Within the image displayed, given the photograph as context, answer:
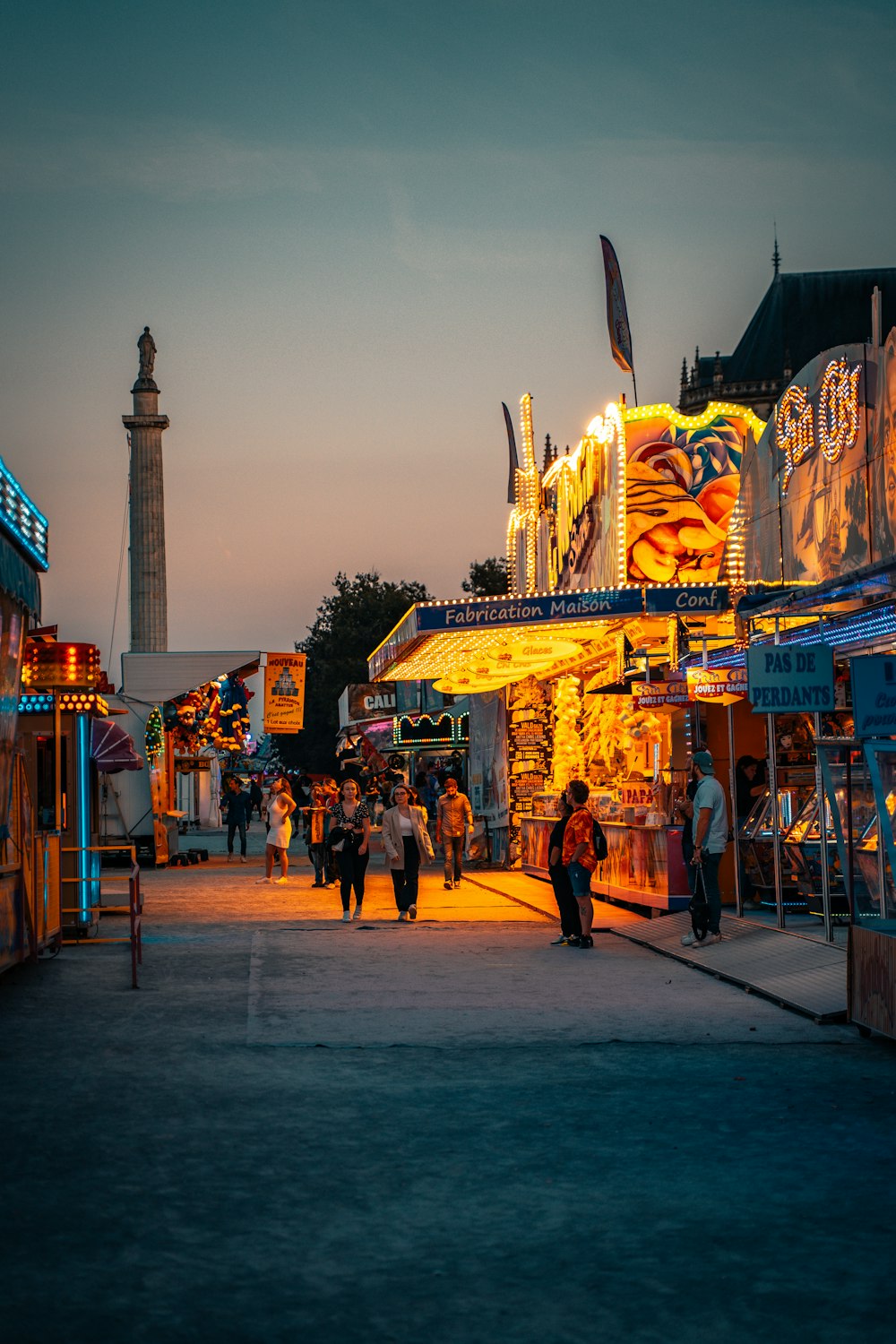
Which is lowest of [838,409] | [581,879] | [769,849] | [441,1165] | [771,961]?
[441,1165]

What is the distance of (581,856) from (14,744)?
5.89 m

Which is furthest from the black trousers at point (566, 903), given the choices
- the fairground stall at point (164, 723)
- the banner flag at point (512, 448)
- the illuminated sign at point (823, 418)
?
the banner flag at point (512, 448)

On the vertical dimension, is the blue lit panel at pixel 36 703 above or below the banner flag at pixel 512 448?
below

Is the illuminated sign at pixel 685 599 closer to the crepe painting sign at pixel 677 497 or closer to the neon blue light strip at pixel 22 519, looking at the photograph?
the crepe painting sign at pixel 677 497

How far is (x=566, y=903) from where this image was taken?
16.1 meters

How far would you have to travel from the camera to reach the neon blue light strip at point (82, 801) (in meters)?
17.5

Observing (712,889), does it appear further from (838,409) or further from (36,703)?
(36,703)

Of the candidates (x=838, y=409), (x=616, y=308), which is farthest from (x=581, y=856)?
(x=616, y=308)

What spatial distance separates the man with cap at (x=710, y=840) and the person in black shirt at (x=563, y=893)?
128cm

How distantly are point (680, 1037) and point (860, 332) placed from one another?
79007 millimetres

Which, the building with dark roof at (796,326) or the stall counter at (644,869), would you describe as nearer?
the stall counter at (644,869)

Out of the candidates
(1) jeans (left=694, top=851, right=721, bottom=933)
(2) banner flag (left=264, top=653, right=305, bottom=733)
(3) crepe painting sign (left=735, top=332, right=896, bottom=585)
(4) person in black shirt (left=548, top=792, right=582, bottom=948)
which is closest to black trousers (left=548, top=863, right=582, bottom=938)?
(4) person in black shirt (left=548, top=792, right=582, bottom=948)

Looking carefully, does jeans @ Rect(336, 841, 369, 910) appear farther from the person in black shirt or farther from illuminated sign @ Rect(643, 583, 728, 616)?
illuminated sign @ Rect(643, 583, 728, 616)

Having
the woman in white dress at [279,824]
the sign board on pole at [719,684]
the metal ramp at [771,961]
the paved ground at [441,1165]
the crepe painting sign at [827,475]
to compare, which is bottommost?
the paved ground at [441,1165]
